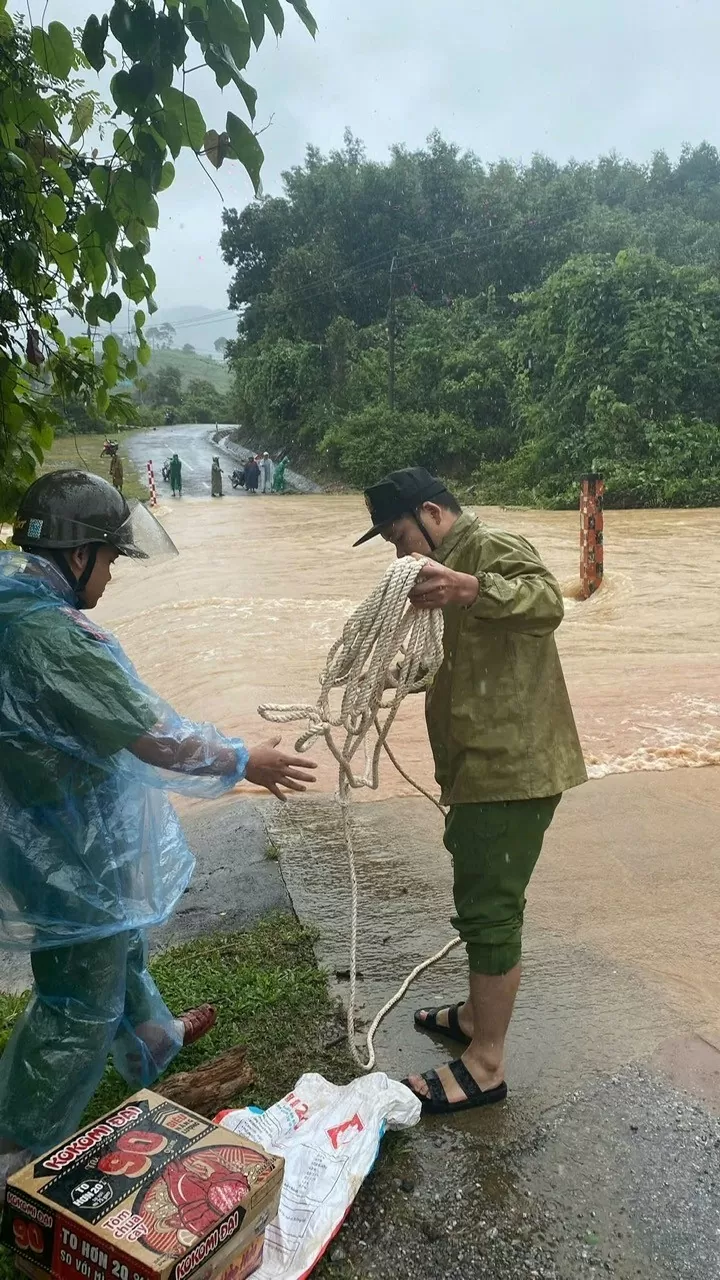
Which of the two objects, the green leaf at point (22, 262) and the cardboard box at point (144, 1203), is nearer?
the cardboard box at point (144, 1203)

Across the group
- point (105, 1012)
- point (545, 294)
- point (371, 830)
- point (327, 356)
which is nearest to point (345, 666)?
point (105, 1012)

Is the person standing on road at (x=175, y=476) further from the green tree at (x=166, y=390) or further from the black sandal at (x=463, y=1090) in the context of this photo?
the green tree at (x=166, y=390)

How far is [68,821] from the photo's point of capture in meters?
2.26

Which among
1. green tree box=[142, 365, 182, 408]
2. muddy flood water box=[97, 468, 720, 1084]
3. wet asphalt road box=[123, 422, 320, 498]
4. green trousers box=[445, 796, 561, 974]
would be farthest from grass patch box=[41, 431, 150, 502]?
green trousers box=[445, 796, 561, 974]

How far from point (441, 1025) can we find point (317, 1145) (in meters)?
0.70

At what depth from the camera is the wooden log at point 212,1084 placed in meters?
2.51

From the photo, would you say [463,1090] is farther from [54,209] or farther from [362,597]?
[362,597]

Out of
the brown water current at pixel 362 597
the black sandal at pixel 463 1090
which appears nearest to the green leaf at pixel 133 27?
the black sandal at pixel 463 1090

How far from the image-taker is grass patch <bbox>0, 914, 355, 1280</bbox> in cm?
275

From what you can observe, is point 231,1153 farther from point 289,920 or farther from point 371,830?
point 371,830

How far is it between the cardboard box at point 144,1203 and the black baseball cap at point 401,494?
1.48 metres

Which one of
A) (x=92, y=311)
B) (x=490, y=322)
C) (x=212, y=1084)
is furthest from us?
(x=490, y=322)

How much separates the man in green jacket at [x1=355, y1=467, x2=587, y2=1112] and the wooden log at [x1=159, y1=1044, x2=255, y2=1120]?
1.51ft

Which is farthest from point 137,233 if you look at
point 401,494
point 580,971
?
point 580,971
